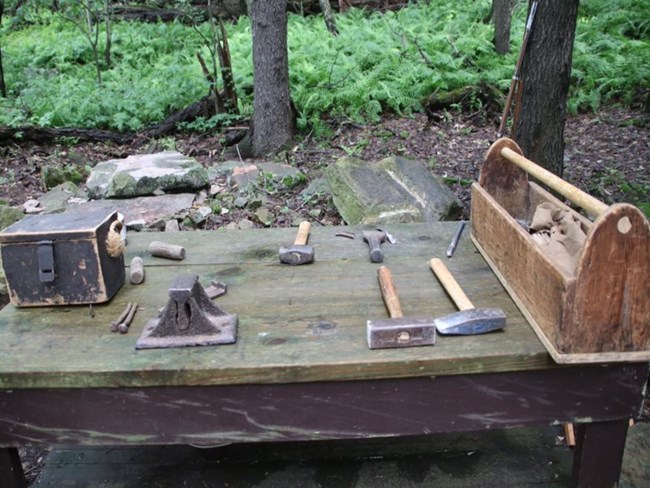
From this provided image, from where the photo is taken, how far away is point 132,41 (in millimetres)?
11156

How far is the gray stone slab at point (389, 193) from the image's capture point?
4.07 metres

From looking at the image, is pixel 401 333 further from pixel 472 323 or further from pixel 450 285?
pixel 450 285

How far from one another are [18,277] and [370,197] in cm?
265

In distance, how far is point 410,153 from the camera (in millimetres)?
6160

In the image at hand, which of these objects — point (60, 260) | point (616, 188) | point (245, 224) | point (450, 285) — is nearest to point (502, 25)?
point (616, 188)

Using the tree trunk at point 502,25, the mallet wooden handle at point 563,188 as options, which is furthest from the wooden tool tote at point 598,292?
the tree trunk at point 502,25

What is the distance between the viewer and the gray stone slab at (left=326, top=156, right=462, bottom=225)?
4070 mm

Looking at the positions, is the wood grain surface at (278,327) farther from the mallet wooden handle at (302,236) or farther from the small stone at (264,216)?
the small stone at (264,216)

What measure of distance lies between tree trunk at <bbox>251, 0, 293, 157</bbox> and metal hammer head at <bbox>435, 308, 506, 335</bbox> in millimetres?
4677

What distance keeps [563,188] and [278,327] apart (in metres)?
1.10

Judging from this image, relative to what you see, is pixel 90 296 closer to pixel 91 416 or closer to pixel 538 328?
pixel 91 416

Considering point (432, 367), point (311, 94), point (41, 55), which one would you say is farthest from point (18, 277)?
point (41, 55)

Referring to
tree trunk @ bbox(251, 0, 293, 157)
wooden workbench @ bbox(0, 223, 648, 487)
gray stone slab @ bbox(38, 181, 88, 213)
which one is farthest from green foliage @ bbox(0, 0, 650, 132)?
wooden workbench @ bbox(0, 223, 648, 487)

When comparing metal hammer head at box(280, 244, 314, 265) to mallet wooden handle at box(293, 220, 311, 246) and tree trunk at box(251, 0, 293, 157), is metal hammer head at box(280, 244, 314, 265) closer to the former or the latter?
mallet wooden handle at box(293, 220, 311, 246)
